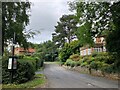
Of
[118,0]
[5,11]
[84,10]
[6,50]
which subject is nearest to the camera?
[118,0]

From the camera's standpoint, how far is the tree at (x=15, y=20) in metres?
27.3

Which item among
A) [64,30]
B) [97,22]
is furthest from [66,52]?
[97,22]

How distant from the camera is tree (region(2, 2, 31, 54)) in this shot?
2725 centimetres

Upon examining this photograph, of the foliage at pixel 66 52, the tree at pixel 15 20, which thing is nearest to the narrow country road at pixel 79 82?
the tree at pixel 15 20

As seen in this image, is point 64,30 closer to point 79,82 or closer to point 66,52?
point 66,52

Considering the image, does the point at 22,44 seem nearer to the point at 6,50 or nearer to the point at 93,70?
the point at 6,50

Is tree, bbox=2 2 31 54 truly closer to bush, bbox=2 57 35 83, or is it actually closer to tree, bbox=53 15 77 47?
bush, bbox=2 57 35 83

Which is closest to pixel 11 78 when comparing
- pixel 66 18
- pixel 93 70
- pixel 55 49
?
pixel 93 70

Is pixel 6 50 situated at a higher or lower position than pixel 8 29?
lower

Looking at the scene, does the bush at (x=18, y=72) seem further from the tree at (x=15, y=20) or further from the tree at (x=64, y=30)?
the tree at (x=64, y=30)

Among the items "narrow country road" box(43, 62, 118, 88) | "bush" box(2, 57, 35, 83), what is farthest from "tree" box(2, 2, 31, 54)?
"bush" box(2, 57, 35, 83)

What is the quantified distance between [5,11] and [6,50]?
6.48m

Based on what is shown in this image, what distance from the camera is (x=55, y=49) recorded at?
3885 inches

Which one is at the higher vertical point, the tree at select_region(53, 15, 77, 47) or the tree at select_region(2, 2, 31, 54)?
the tree at select_region(53, 15, 77, 47)
